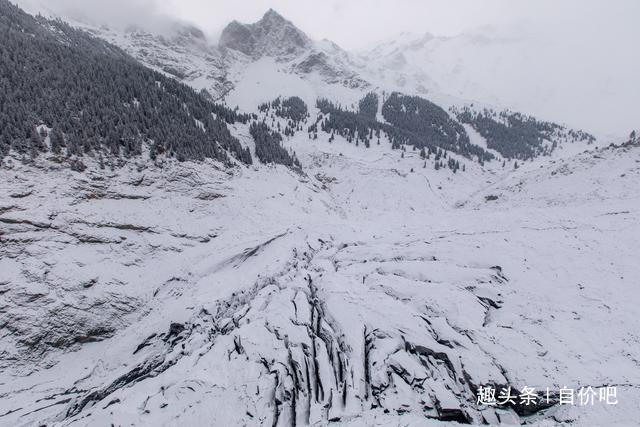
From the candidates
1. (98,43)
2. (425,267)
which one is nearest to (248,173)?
(425,267)

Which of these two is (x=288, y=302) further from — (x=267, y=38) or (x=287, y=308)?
(x=267, y=38)

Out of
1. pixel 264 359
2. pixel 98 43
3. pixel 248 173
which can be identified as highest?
pixel 98 43

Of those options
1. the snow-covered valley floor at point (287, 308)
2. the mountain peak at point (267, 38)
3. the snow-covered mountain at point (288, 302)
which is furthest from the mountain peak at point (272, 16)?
the snow-covered valley floor at point (287, 308)

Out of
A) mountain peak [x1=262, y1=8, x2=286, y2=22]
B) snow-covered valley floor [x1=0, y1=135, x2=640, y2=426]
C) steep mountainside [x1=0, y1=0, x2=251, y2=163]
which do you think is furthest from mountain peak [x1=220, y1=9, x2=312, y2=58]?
snow-covered valley floor [x1=0, y1=135, x2=640, y2=426]

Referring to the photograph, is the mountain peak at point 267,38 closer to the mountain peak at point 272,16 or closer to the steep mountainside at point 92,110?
the mountain peak at point 272,16

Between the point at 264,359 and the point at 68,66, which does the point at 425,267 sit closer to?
the point at 264,359

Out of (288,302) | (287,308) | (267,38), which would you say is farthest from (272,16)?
(287,308)
